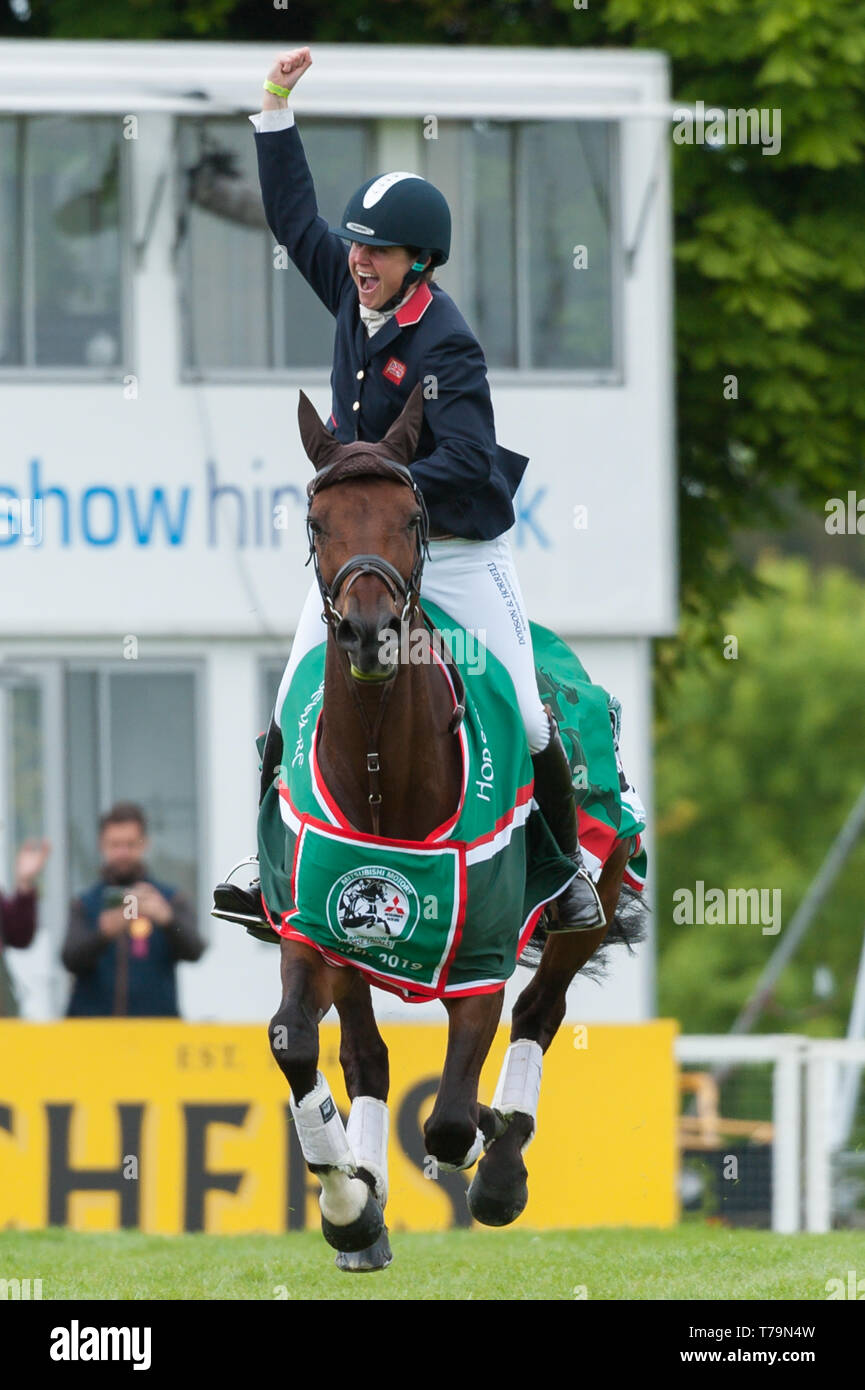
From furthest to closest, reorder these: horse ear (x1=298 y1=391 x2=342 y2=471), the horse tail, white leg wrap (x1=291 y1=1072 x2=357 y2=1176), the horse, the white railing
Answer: the white railing
the horse tail
white leg wrap (x1=291 y1=1072 x2=357 y2=1176)
horse ear (x1=298 y1=391 x2=342 y2=471)
the horse

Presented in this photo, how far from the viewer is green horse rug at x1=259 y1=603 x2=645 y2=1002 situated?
6586mm

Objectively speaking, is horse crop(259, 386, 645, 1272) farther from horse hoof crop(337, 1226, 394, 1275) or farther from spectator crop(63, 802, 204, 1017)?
spectator crop(63, 802, 204, 1017)

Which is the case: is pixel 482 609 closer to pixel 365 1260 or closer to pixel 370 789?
pixel 370 789

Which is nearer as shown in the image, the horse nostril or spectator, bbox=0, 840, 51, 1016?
the horse nostril

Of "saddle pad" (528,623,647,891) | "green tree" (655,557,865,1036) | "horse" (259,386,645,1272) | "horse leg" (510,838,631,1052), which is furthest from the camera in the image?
"green tree" (655,557,865,1036)

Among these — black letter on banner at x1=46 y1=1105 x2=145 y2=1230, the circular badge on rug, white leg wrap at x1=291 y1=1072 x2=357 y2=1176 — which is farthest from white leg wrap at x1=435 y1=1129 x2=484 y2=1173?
black letter on banner at x1=46 y1=1105 x2=145 y2=1230

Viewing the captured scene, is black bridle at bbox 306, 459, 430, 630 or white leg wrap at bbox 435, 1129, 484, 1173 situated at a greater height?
black bridle at bbox 306, 459, 430, 630

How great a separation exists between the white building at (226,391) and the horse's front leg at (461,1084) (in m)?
6.67

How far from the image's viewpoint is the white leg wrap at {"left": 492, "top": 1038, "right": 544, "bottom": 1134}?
771 cm

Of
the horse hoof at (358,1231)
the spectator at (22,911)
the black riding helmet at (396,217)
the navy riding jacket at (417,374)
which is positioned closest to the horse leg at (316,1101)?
the horse hoof at (358,1231)

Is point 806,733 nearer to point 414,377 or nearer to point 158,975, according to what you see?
point 158,975

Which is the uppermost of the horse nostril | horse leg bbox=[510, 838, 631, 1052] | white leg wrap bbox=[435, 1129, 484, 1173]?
the horse nostril

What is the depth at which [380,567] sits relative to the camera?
595 centimetres

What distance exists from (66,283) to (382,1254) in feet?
27.1
